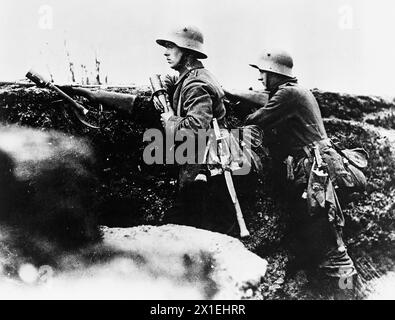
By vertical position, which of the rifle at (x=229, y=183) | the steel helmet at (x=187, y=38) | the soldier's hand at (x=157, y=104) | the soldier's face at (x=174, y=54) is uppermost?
the steel helmet at (x=187, y=38)

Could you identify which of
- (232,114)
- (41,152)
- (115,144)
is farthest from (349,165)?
(41,152)

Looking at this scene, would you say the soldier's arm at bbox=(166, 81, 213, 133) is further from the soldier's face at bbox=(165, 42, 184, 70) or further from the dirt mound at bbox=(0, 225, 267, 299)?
the dirt mound at bbox=(0, 225, 267, 299)

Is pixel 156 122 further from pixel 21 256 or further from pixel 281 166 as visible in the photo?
pixel 21 256

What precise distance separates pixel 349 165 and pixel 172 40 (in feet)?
7.08

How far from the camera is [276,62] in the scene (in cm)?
483

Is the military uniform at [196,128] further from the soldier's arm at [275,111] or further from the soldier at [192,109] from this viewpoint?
the soldier's arm at [275,111]

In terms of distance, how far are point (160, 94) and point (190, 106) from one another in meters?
0.34

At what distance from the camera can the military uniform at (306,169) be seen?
4.69 metres

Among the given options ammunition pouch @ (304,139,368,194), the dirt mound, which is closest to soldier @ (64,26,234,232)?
the dirt mound

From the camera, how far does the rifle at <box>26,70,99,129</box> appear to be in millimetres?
4555

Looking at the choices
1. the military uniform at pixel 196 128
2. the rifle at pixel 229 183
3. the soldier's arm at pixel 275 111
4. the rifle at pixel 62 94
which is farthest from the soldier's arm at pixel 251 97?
the rifle at pixel 62 94

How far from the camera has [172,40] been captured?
4633mm

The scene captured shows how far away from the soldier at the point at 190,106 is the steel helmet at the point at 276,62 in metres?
0.53

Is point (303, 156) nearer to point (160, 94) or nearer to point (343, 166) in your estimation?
point (343, 166)
